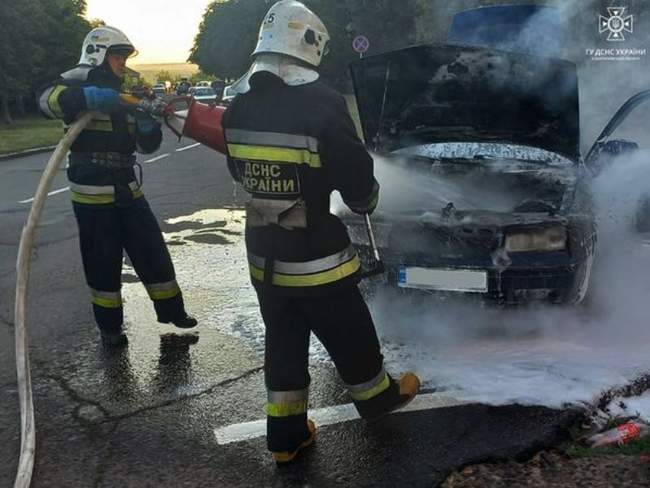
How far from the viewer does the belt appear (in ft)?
13.3

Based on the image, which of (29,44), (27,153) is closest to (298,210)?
(27,153)

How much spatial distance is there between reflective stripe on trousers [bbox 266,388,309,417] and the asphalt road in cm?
24

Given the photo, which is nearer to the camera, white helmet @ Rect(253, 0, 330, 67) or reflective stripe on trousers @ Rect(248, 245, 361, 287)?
white helmet @ Rect(253, 0, 330, 67)

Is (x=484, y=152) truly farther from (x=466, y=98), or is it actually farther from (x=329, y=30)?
(x=329, y=30)

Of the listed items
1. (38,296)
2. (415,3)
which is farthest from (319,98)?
(415,3)

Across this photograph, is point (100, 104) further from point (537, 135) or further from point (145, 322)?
point (537, 135)

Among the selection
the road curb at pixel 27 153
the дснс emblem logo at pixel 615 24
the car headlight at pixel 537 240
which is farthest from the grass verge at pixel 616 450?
the road curb at pixel 27 153

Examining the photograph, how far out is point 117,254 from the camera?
4184 millimetres

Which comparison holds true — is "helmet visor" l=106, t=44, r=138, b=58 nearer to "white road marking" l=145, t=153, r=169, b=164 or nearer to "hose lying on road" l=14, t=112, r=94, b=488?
"hose lying on road" l=14, t=112, r=94, b=488

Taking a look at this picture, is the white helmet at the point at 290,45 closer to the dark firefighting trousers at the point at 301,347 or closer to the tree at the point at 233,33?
the dark firefighting trousers at the point at 301,347

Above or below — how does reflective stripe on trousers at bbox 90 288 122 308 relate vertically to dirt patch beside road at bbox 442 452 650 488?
above

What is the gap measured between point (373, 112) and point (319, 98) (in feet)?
9.23

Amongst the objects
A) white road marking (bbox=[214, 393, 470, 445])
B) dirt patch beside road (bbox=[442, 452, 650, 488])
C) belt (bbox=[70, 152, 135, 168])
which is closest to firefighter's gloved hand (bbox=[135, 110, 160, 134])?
belt (bbox=[70, 152, 135, 168])

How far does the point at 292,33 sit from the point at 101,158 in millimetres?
1905
